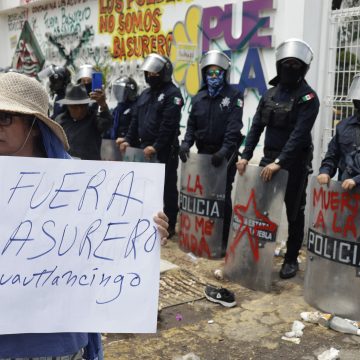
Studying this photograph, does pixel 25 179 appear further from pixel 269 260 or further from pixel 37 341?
pixel 269 260

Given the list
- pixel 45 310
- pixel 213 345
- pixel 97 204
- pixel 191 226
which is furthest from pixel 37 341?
pixel 191 226

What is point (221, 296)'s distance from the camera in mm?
4301

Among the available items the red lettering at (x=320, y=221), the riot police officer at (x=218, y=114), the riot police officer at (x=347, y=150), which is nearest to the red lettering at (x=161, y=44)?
the riot police officer at (x=218, y=114)

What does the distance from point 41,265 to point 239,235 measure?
3202 millimetres

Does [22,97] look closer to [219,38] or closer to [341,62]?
[341,62]

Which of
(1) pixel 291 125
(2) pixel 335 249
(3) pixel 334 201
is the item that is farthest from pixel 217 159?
(2) pixel 335 249

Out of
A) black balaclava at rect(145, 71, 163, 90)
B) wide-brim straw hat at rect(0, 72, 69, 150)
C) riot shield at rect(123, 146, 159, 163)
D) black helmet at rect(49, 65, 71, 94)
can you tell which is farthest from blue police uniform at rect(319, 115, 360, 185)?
black helmet at rect(49, 65, 71, 94)

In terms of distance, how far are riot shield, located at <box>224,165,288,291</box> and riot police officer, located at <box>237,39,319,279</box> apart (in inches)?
4.1

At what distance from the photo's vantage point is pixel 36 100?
1.69 m

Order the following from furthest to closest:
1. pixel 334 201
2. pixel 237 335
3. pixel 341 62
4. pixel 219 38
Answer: pixel 219 38, pixel 341 62, pixel 334 201, pixel 237 335

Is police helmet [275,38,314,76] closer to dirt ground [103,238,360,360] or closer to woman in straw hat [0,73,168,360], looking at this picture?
dirt ground [103,238,360,360]

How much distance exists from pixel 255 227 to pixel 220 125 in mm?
1293

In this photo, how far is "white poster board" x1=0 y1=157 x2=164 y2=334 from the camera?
1.66 m

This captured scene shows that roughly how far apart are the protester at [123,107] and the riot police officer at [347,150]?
11.7 feet
